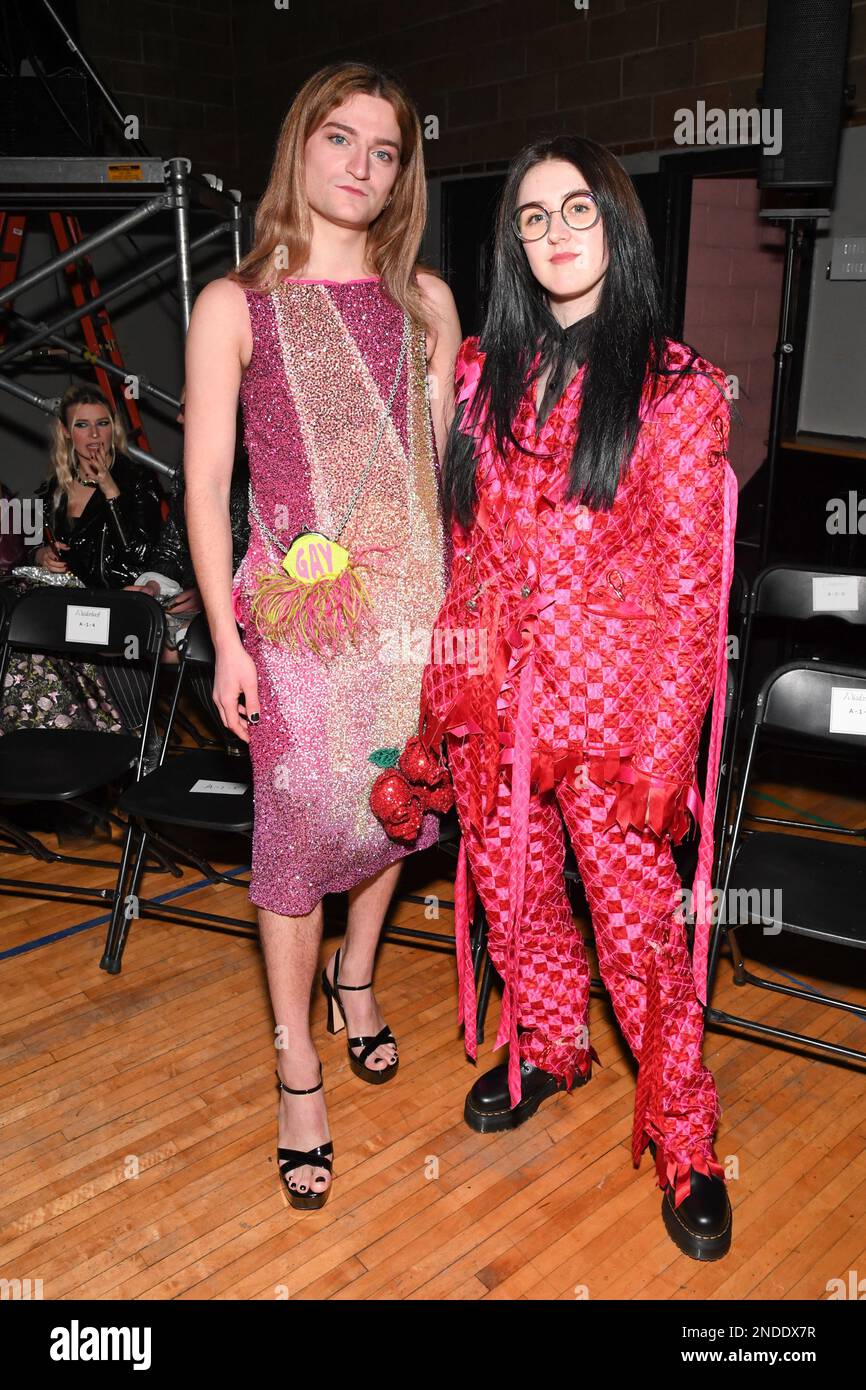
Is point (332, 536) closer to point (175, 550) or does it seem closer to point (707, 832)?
point (707, 832)

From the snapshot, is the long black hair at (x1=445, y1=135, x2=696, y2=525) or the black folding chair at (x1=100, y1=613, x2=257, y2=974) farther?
the black folding chair at (x1=100, y1=613, x2=257, y2=974)

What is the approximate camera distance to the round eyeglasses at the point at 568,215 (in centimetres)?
169

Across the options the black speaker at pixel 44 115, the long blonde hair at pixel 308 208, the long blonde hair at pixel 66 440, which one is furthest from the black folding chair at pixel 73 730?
the black speaker at pixel 44 115

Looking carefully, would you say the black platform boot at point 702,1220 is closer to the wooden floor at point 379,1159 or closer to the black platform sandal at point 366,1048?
the wooden floor at point 379,1159

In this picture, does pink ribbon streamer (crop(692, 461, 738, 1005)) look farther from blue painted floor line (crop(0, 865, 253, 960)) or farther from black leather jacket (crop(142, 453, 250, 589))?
black leather jacket (crop(142, 453, 250, 589))

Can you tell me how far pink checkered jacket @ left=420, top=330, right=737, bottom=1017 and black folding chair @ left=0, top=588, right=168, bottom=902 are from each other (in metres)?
1.43

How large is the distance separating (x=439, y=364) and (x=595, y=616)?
0.66 m

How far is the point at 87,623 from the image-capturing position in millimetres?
3244

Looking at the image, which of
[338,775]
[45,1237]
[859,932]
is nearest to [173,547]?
[338,775]

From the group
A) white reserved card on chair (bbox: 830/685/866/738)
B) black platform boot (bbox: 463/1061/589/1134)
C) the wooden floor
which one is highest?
white reserved card on chair (bbox: 830/685/866/738)

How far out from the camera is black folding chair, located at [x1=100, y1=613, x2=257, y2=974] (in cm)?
270

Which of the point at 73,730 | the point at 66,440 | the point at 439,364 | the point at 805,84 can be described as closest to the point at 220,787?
the point at 73,730

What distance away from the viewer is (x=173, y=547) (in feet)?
13.8

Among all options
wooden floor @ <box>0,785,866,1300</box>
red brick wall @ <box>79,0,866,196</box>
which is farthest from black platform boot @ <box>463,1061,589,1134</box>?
red brick wall @ <box>79,0,866,196</box>
